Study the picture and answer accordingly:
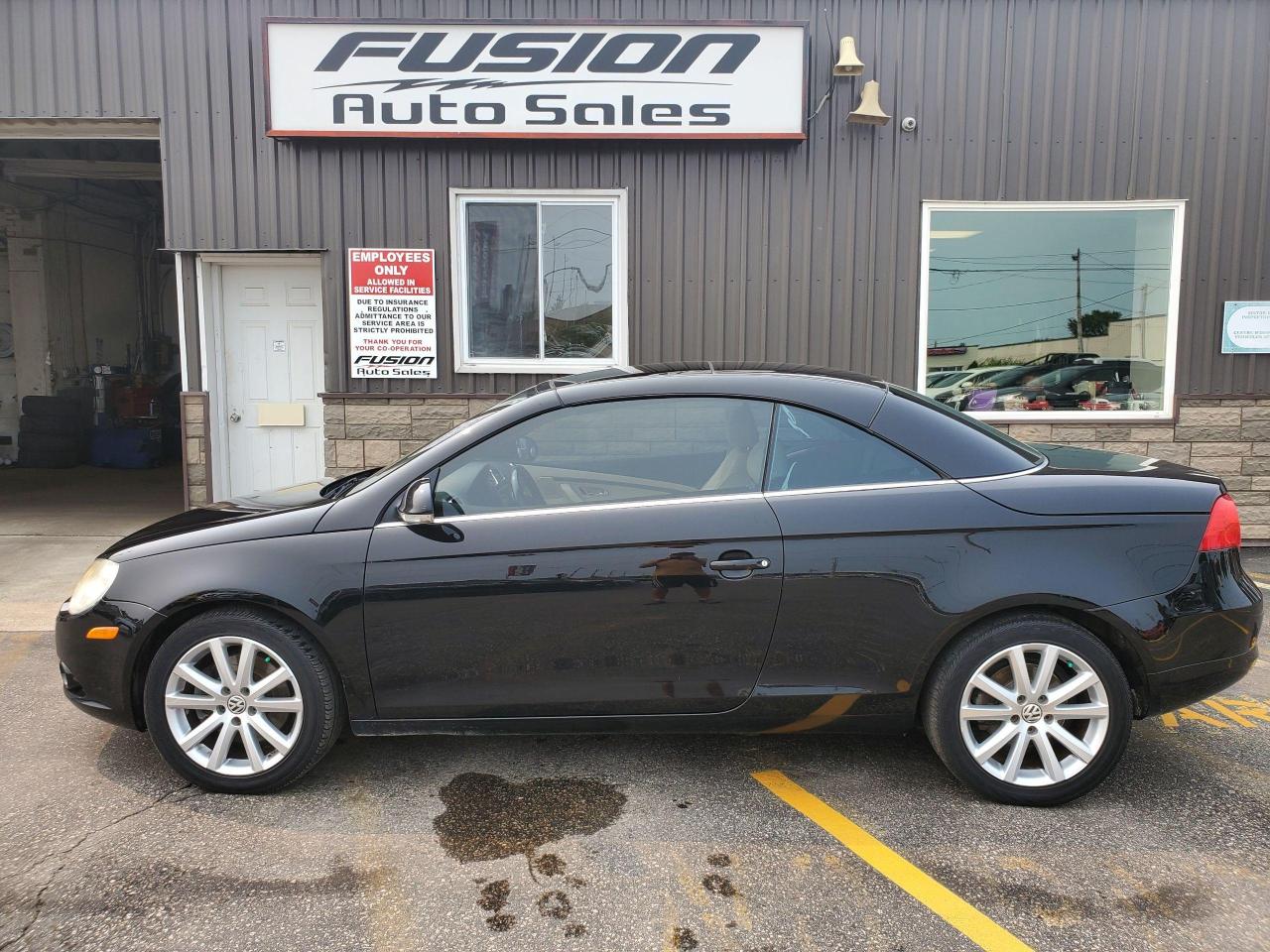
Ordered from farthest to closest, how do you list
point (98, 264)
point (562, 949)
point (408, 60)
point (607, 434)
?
point (98, 264)
point (408, 60)
point (607, 434)
point (562, 949)

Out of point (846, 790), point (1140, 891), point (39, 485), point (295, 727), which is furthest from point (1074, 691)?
point (39, 485)

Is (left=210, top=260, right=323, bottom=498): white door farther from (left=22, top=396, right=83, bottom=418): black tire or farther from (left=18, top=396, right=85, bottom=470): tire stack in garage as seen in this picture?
(left=22, top=396, right=83, bottom=418): black tire

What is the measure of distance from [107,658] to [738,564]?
7.42 ft

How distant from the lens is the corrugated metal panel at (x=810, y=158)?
688 centimetres

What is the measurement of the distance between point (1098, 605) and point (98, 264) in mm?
16321

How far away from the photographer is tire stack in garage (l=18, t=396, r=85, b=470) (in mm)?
12789

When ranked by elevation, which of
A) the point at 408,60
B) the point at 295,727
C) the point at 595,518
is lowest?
the point at 295,727

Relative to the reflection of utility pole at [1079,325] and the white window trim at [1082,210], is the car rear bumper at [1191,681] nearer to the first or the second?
the white window trim at [1082,210]

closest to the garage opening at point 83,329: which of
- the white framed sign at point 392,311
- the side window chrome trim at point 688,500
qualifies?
the white framed sign at point 392,311

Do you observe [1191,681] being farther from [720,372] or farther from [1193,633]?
[720,372]

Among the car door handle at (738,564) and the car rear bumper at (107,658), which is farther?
the car rear bumper at (107,658)

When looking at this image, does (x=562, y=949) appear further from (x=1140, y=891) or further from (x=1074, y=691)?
(x=1074, y=691)

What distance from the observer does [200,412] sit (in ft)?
23.9

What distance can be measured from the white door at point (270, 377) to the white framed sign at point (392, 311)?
1.95 feet
